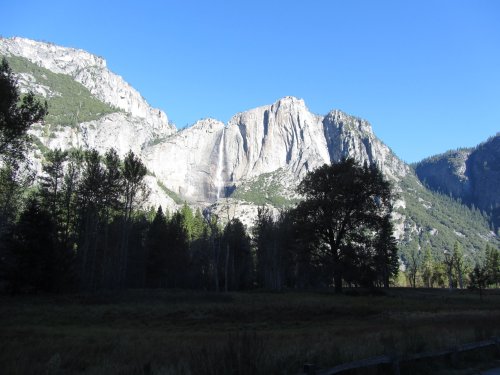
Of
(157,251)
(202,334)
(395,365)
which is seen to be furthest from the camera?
(157,251)

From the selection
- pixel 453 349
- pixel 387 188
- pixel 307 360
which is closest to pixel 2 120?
pixel 307 360

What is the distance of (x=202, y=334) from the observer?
15.6m

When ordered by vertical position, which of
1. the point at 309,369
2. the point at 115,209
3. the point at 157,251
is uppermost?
the point at 115,209

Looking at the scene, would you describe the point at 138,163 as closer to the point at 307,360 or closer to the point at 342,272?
the point at 342,272

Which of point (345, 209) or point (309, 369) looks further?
point (345, 209)

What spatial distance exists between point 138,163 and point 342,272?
986 inches

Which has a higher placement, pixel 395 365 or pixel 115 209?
pixel 115 209

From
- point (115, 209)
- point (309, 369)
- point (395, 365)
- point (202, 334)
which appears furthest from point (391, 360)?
point (115, 209)

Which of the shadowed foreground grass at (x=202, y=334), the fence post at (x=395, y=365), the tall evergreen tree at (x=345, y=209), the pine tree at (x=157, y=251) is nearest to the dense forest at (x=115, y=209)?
the tall evergreen tree at (x=345, y=209)

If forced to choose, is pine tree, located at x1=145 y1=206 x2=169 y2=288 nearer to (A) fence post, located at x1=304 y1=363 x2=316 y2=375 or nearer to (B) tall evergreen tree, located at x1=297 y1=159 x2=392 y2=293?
(B) tall evergreen tree, located at x1=297 y1=159 x2=392 y2=293

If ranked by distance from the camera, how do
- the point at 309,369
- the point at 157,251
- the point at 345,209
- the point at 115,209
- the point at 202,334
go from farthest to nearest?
1. the point at 157,251
2. the point at 115,209
3. the point at 345,209
4. the point at 202,334
5. the point at 309,369

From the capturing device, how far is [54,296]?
31094 millimetres

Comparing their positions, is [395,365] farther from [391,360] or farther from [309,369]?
[309,369]

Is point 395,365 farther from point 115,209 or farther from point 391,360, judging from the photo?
point 115,209
